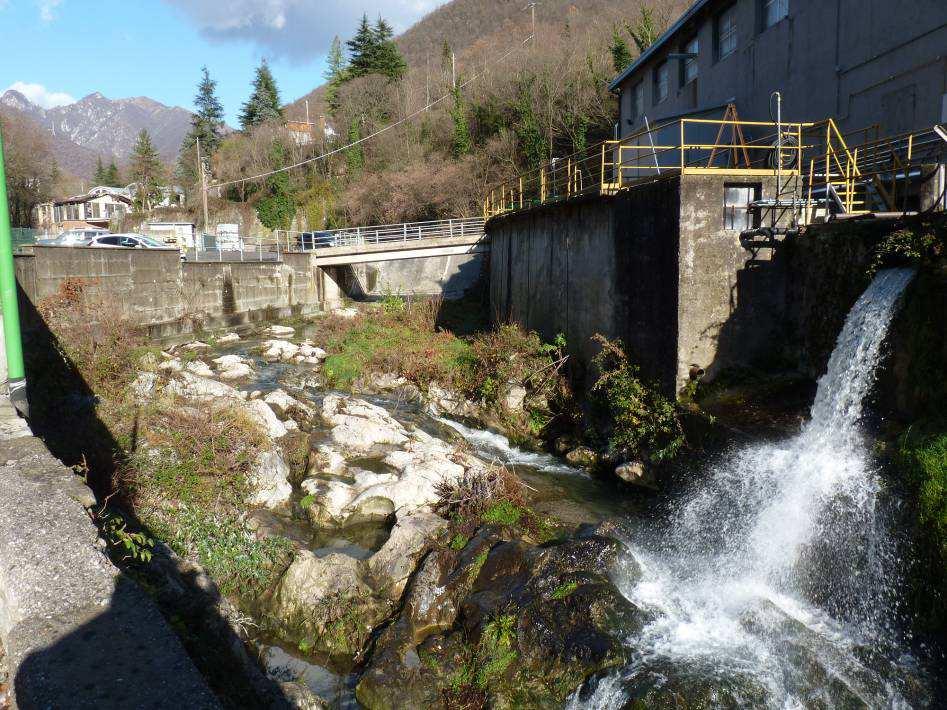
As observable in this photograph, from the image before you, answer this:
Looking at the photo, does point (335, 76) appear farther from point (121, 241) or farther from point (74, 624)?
point (74, 624)

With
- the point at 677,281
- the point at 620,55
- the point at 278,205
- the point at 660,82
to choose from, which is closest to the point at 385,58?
the point at 278,205

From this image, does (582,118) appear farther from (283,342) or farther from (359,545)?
(359,545)

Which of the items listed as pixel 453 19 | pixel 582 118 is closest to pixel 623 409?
pixel 582 118

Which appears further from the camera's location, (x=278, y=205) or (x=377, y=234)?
(x=278, y=205)

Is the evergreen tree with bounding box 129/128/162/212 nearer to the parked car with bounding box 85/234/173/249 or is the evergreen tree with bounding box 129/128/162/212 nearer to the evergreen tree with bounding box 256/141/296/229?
the evergreen tree with bounding box 256/141/296/229

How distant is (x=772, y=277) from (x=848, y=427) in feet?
13.1

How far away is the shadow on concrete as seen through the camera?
11.0 feet

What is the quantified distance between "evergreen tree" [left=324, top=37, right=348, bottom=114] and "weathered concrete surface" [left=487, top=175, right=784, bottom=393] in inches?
1852

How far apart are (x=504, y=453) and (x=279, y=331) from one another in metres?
15.6

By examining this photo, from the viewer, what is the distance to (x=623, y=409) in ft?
42.8

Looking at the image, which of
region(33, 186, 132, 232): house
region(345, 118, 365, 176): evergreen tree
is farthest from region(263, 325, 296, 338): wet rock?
region(33, 186, 132, 232): house

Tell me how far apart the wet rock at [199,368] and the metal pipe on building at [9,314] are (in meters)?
9.34

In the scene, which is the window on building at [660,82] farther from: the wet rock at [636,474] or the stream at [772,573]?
the stream at [772,573]

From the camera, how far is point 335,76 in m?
64.7
